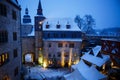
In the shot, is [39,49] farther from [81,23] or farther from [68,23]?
[81,23]

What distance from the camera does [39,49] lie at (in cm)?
4091

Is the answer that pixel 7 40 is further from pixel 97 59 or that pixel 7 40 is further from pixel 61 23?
pixel 61 23

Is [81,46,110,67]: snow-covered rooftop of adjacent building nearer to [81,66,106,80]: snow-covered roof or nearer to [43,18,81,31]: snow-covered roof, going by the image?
[81,66,106,80]: snow-covered roof

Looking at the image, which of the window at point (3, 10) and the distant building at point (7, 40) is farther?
the distant building at point (7, 40)

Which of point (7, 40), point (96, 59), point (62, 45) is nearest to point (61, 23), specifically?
point (62, 45)

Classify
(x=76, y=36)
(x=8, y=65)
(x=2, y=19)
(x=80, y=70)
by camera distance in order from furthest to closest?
(x=76, y=36), (x=80, y=70), (x=8, y=65), (x=2, y=19)

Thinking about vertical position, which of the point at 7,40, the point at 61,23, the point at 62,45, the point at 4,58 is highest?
the point at 61,23

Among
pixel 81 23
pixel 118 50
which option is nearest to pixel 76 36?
pixel 81 23

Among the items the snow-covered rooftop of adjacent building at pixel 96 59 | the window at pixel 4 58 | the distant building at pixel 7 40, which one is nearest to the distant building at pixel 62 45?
the snow-covered rooftop of adjacent building at pixel 96 59

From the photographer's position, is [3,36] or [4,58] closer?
[3,36]

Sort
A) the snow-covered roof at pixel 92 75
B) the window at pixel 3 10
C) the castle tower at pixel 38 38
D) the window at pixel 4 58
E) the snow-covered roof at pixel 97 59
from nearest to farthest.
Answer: the window at pixel 3 10, the window at pixel 4 58, the snow-covered roof at pixel 92 75, the snow-covered roof at pixel 97 59, the castle tower at pixel 38 38

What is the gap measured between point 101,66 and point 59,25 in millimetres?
18712

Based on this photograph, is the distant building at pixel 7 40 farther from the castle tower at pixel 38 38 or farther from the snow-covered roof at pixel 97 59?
the castle tower at pixel 38 38

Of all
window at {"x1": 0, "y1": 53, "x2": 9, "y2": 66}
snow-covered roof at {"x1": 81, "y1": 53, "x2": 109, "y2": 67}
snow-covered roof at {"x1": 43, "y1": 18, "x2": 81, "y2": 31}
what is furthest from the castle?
window at {"x1": 0, "y1": 53, "x2": 9, "y2": 66}
